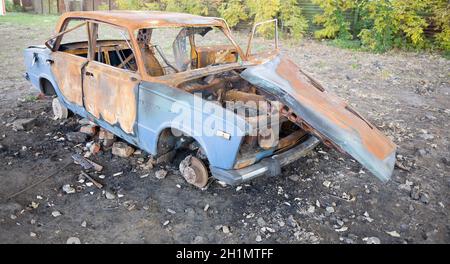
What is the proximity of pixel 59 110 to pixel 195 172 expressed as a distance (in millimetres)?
2756

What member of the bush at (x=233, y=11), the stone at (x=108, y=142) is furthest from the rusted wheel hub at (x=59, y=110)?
the bush at (x=233, y=11)

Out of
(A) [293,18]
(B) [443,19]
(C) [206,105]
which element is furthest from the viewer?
(A) [293,18]

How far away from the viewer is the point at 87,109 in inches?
175

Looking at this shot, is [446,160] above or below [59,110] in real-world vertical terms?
below

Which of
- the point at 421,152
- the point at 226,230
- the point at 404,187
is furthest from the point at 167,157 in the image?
the point at 421,152

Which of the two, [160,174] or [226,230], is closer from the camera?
[226,230]

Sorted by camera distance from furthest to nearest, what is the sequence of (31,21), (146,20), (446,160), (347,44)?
(31,21) → (347,44) → (446,160) → (146,20)

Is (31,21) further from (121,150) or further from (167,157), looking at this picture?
(167,157)

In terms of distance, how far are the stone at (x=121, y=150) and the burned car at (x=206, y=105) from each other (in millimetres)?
341

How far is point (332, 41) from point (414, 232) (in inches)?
388

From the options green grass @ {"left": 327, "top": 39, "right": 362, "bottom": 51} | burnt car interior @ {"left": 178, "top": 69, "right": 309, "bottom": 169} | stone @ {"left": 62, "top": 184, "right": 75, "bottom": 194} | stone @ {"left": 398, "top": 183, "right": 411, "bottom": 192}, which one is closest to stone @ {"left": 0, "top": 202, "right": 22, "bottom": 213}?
stone @ {"left": 62, "top": 184, "right": 75, "bottom": 194}

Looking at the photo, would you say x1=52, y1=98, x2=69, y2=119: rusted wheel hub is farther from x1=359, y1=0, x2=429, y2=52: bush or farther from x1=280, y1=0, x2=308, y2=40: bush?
x1=359, y1=0, x2=429, y2=52: bush

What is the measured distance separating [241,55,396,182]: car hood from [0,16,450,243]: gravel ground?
57 centimetres

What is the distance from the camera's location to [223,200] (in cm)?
373
